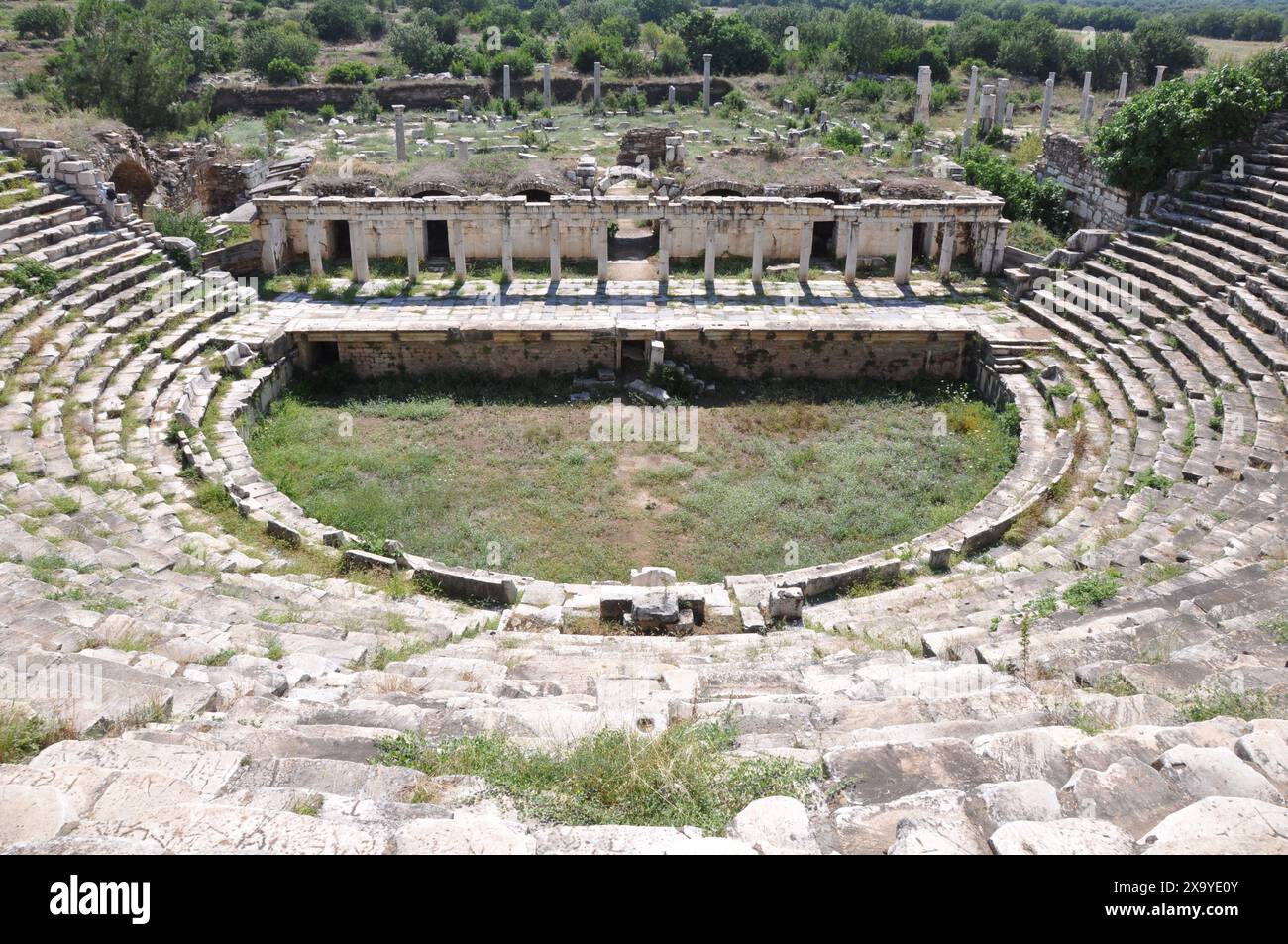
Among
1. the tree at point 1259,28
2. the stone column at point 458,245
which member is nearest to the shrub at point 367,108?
the stone column at point 458,245

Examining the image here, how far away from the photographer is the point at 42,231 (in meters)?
17.2

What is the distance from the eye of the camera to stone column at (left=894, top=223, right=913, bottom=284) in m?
21.2

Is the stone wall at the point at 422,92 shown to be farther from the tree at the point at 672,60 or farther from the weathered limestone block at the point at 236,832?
the weathered limestone block at the point at 236,832

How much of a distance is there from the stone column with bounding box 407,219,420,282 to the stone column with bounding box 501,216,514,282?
190cm

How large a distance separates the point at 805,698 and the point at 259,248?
18.5 meters

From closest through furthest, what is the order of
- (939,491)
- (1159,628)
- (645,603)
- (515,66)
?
(1159,628), (645,603), (939,491), (515,66)

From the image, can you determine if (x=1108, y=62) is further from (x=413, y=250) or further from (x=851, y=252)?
(x=413, y=250)

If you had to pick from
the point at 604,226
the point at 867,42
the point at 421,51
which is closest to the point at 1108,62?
the point at 867,42

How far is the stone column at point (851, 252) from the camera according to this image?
2133cm

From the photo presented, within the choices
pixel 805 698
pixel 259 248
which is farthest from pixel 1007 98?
pixel 805 698

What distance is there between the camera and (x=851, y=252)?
2144 cm

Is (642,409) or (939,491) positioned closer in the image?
(939,491)

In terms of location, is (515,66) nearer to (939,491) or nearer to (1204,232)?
(1204,232)

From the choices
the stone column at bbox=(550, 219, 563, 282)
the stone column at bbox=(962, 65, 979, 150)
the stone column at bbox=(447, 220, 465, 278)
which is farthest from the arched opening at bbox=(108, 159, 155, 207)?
the stone column at bbox=(962, 65, 979, 150)
